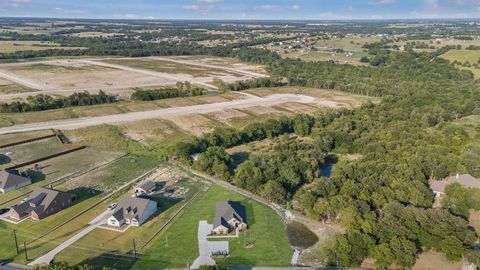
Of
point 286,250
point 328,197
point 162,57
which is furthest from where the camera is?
point 162,57

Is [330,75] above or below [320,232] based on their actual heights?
above

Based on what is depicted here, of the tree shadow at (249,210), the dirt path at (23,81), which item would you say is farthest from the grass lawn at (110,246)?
the dirt path at (23,81)

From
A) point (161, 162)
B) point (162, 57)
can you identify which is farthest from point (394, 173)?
point (162, 57)

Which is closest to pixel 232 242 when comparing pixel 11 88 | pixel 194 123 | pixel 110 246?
pixel 110 246

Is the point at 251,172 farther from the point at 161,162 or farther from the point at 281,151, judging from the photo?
the point at 161,162

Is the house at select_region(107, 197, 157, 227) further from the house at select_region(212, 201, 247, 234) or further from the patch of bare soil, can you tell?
the patch of bare soil

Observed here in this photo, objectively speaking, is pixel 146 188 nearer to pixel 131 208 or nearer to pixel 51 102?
pixel 131 208
